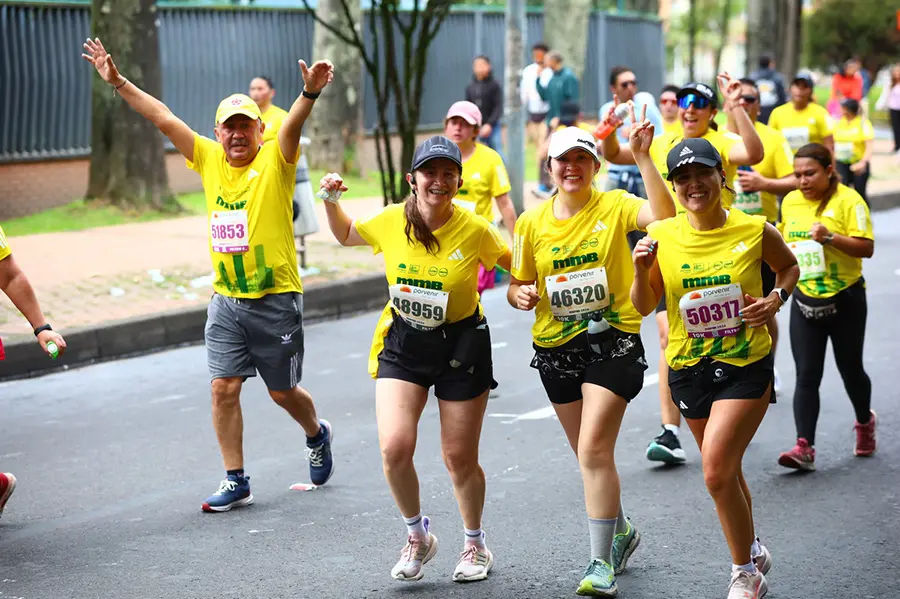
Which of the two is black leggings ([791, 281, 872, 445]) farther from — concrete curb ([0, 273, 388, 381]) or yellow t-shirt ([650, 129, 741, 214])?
concrete curb ([0, 273, 388, 381])

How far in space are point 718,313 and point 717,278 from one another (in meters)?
0.13

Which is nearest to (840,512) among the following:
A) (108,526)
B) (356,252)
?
(108,526)

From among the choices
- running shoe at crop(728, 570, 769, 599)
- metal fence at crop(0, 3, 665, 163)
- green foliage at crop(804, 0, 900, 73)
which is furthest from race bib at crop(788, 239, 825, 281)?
green foliage at crop(804, 0, 900, 73)

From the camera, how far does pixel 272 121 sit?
12125 millimetres

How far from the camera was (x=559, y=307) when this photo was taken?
223 inches

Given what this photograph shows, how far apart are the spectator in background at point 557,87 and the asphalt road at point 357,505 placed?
480 inches

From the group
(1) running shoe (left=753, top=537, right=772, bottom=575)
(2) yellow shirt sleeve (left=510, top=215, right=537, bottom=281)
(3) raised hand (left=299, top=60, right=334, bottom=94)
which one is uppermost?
(3) raised hand (left=299, top=60, right=334, bottom=94)

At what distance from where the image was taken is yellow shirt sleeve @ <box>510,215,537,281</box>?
18.8 ft

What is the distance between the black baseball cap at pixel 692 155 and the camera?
5320 mm

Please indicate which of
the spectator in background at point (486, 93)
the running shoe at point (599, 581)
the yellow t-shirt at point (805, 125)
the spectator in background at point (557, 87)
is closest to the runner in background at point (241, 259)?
the running shoe at point (599, 581)

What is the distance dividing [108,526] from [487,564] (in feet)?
6.19

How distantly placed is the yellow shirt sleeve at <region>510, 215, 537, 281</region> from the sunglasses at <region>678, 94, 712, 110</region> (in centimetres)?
240

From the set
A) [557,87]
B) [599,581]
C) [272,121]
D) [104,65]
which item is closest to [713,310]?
[599,581]

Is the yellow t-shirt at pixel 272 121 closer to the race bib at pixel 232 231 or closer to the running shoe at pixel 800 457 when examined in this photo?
the race bib at pixel 232 231
